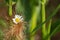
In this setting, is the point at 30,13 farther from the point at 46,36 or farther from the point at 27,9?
the point at 46,36

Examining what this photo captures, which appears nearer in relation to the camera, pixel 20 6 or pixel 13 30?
pixel 13 30

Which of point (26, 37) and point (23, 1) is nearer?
point (26, 37)

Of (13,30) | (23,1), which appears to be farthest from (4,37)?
(23,1)

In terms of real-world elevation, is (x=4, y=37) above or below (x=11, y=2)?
below

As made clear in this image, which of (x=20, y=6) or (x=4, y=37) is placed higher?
(x=20, y=6)

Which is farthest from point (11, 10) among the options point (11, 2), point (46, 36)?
point (46, 36)

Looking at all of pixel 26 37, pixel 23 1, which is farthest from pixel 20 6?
pixel 26 37

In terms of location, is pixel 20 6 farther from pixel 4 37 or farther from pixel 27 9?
pixel 4 37

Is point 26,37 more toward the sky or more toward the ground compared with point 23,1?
more toward the ground
